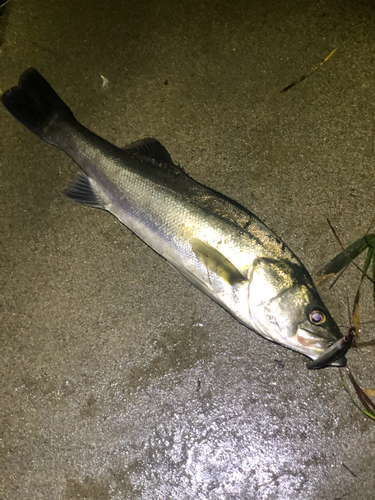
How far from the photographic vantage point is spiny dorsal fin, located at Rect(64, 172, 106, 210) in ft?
7.44

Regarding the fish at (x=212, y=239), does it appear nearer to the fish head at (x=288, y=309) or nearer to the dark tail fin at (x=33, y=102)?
the fish head at (x=288, y=309)

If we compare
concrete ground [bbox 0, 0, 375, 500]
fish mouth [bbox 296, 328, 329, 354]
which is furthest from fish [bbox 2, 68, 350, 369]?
concrete ground [bbox 0, 0, 375, 500]

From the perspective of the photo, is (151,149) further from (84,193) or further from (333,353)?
(333,353)

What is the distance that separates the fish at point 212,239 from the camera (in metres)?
1.94

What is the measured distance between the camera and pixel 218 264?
197cm

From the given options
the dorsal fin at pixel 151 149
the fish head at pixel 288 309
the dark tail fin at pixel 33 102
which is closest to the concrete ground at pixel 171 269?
the dark tail fin at pixel 33 102

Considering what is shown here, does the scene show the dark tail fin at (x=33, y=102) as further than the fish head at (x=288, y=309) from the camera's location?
Yes

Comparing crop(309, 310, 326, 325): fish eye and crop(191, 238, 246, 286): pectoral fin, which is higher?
crop(191, 238, 246, 286): pectoral fin

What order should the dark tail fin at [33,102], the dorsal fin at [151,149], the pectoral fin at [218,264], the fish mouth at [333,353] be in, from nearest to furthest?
the fish mouth at [333,353] < the pectoral fin at [218,264] < the dorsal fin at [151,149] < the dark tail fin at [33,102]

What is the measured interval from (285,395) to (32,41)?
3685mm

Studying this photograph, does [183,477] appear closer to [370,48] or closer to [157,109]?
[157,109]

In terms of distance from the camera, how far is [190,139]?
251 centimetres

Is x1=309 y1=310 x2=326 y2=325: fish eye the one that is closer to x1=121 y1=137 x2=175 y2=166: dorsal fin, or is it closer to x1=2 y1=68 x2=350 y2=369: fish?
x1=2 y1=68 x2=350 y2=369: fish

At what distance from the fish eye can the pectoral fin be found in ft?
1.68
